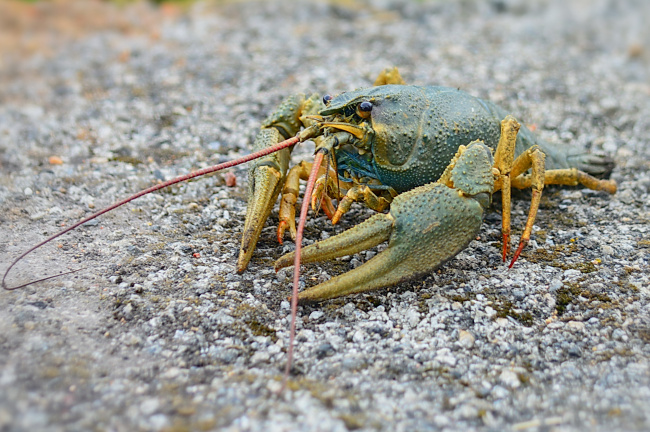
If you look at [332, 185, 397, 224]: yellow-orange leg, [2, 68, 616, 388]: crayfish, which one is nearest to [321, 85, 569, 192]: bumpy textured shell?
[2, 68, 616, 388]: crayfish

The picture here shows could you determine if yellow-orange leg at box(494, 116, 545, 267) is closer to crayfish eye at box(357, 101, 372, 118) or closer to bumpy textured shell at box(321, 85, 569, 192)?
bumpy textured shell at box(321, 85, 569, 192)

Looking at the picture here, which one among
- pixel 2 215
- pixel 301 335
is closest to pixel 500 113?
pixel 301 335

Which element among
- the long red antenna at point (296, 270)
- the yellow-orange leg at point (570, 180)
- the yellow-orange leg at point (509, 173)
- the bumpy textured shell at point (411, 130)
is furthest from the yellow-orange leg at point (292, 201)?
the yellow-orange leg at point (570, 180)

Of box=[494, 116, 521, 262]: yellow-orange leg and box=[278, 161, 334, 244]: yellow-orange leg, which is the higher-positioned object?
box=[494, 116, 521, 262]: yellow-orange leg

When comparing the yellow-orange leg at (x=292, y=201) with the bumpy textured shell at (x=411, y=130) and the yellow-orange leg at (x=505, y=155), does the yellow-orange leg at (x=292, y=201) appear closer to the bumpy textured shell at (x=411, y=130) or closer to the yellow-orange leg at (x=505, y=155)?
the bumpy textured shell at (x=411, y=130)

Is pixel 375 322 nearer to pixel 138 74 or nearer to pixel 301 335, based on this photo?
pixel 301 335

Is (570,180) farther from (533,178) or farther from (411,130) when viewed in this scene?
(411,130)

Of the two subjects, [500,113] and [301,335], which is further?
[500,113]
